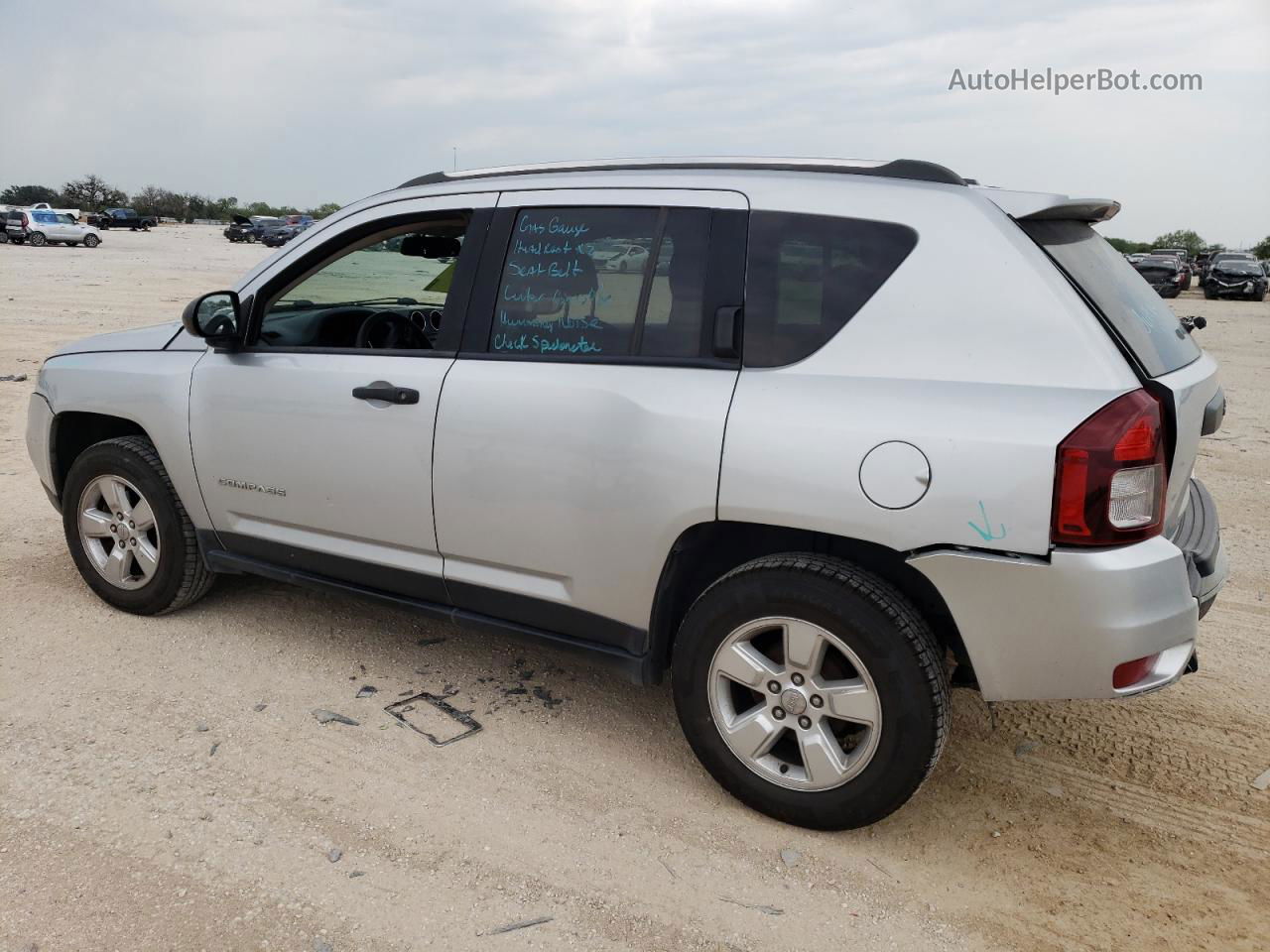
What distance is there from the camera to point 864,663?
277 cm

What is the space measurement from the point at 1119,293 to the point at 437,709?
8.83ft

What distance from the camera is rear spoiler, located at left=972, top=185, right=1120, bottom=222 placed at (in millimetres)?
2781

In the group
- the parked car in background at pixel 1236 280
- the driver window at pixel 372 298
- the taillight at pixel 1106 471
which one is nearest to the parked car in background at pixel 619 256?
the driver window at pixel 372 298

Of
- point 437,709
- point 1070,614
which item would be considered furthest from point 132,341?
point 1070,614

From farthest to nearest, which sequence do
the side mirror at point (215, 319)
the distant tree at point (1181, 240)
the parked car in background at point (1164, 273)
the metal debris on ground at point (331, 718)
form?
the distant tree at point (1181, 240), the parked car in background at point (1164, 273), the side mirror at point (215, 319), the metal debris on ground at point (331, 718)

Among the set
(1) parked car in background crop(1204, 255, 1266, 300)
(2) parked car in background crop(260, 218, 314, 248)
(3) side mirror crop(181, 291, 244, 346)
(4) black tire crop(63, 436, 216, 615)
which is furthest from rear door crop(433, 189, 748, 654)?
(2) parked car in background crop(260, 218, 314, 248)

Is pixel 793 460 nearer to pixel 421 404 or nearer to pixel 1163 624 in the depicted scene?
pixel 1163 624

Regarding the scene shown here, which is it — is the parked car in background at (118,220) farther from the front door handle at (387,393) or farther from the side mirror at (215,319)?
the front door handle at (387,393)

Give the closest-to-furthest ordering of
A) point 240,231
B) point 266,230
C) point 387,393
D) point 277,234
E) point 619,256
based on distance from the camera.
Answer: point 619,256 → point 387,393 → point 277,234 → point 266,230 → point 240,231

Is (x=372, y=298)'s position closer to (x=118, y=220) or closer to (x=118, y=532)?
(x=118, y=532)

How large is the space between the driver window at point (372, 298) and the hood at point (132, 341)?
0.62 m

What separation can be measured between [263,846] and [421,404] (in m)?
1.47

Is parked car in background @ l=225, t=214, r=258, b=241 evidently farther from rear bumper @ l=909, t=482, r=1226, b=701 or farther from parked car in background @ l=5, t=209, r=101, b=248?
rear bumper @ l=909, t=482, r=1226, b=701

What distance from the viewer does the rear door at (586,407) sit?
300 centimetres
